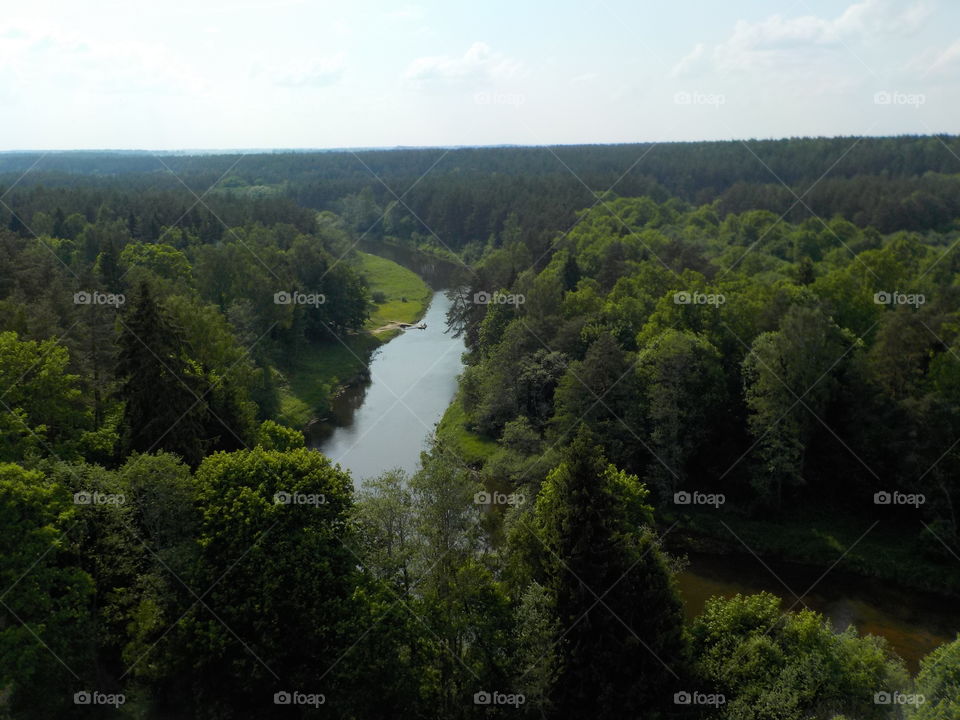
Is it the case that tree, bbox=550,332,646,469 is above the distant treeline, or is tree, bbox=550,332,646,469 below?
below

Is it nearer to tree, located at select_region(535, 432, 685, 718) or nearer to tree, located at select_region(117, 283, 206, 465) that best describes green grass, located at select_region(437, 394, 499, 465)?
tree, located at select_region(117, 283, 206, 465)

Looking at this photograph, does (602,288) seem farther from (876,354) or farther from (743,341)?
(876,354)

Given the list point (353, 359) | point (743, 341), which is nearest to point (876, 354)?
point (743, 341)

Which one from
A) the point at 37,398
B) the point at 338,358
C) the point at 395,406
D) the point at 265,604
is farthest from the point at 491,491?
the point at 338,358

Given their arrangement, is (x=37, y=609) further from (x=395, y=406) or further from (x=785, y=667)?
(x=395, y=406)

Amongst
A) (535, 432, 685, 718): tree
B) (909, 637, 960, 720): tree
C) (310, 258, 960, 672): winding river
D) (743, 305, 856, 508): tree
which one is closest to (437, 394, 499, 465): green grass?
(310, 258, 960, 672): winding river

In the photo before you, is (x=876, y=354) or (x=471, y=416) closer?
(x=876, y=354)
